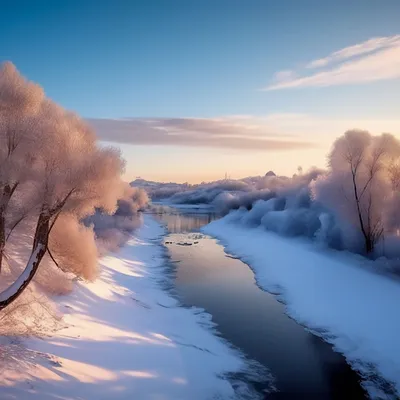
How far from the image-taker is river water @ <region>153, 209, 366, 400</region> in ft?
34.6

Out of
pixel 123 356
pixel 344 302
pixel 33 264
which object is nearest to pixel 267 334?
pixel 344 302

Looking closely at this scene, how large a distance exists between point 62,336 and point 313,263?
1747cm

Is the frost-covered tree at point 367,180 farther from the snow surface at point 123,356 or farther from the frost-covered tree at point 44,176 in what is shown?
the frost-covered tree at point 44,176

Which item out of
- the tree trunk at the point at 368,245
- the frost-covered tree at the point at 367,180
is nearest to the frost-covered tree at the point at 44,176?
the frost-covered tree at the point at 367,180

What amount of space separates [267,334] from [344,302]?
469 cm

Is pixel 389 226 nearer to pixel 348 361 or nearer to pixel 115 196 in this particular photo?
pixel 348 361

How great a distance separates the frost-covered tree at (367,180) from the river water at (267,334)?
7934mm

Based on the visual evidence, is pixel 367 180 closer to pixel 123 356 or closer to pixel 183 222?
pixel 123 356

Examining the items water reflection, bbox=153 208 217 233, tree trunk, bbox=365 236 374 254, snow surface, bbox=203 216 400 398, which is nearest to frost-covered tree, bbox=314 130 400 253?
tree trunk, bbox=365 236 374 254

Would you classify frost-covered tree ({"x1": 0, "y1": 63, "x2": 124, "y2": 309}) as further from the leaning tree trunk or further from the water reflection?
the water reflection

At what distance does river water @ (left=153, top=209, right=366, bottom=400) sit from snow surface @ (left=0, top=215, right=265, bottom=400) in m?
0.79

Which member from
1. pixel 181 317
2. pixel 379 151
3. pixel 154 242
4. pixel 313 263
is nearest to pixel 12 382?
pixel 181 317

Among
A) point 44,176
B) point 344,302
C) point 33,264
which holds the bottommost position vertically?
point 344,302

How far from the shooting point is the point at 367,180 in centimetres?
2450
